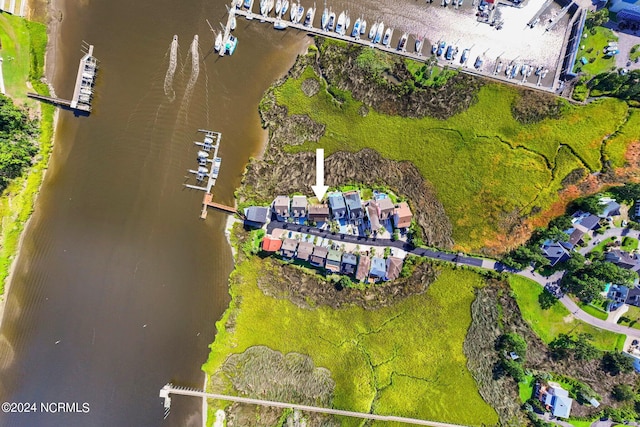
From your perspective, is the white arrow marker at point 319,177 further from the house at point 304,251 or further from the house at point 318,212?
the house at point 304,251

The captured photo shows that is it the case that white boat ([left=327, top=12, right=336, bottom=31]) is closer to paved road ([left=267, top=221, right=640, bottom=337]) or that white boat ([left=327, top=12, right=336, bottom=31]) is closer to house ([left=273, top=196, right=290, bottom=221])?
house ([left=273, top=196, right=290, bottom=221])

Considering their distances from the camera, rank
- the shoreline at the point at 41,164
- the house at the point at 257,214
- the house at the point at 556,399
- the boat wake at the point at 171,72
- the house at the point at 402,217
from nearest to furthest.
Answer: the house at the point at 556,399 < the house at the point at 402,217 < the shoreline at the point at 41,164 < the house at the point at 257,214 < the boat wake at the point at 171,72

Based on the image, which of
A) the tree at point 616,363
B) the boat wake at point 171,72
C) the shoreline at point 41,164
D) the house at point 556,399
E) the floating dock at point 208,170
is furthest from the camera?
the floating dock at point 208,170

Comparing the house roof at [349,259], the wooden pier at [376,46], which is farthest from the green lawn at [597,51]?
the house roof at [349,259]

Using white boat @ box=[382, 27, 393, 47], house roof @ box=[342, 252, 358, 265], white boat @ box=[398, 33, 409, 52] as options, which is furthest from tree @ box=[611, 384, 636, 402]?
white boat @ box=[382, 27, 393, 47]

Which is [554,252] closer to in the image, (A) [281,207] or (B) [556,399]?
(B) [556,399]

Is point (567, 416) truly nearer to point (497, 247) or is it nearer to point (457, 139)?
point (497, 247)
